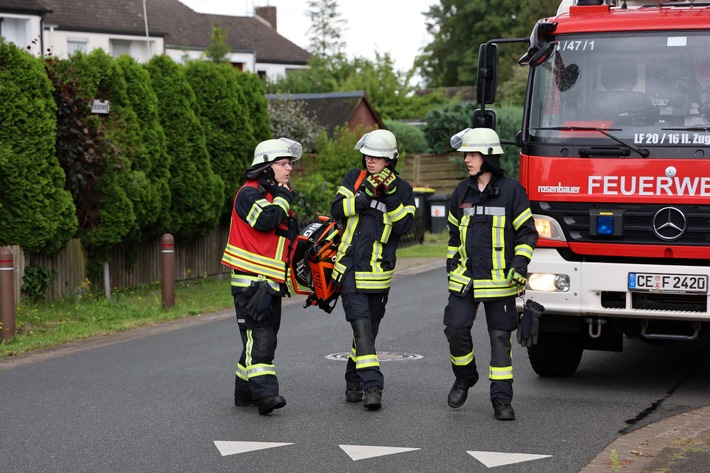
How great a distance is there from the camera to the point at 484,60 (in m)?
9.72

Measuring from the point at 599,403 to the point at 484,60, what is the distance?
2.88 m

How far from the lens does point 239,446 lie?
7.42m

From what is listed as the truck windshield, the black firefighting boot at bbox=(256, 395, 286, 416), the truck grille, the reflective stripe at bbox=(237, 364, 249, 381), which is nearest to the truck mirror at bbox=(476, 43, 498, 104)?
the truck windshield

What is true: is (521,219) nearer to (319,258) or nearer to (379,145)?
(379,145)

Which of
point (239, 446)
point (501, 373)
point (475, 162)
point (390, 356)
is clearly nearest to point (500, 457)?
point (501, 373)


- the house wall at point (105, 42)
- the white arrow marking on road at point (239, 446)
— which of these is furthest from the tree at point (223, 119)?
the house wall at point (105, 42)

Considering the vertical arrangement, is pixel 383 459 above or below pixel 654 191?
below

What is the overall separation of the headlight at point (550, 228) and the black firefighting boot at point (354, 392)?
5.99 feet

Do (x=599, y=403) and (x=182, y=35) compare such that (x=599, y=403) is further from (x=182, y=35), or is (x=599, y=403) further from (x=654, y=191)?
(x=182, y=35)

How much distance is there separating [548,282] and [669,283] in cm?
89

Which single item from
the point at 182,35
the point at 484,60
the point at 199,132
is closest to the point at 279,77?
the point at 182,35

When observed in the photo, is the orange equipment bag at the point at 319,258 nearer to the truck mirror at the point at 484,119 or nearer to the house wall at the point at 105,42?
the truck mirror at the point at 484,119

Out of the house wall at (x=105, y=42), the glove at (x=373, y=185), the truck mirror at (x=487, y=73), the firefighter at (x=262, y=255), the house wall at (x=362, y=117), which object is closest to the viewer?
the firefighter at (x=262, y=255)

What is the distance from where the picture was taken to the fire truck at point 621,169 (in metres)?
8.86
